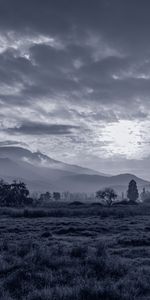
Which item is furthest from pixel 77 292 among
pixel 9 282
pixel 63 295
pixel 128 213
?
pixel 128 213

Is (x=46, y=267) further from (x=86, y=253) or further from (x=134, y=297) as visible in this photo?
(x=134, y=297)

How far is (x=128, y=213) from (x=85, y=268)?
5347 cm

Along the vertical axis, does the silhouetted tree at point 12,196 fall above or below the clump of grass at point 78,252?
above

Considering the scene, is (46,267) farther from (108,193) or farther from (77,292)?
(108,193)

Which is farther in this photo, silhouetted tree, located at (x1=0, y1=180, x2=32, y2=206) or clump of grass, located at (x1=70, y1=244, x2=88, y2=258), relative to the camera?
silhouetted tree, located at (x1=0, y1=180, x2=32, y2=206)

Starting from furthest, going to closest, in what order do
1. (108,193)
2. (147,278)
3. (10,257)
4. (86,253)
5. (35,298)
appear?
(108,193) → (86,253) → (10,257) → (147,278) → (35,298)

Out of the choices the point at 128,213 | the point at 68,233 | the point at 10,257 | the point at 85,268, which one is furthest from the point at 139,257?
the point at 128,213

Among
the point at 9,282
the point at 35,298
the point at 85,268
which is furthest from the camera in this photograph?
the point at 85,268

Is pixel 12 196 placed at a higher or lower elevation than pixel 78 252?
higher

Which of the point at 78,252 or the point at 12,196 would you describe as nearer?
the point at 78,252

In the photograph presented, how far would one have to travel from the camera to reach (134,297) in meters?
9.60

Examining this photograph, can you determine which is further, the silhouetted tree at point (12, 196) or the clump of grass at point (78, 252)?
the silhouetted tree at point (12, 196)

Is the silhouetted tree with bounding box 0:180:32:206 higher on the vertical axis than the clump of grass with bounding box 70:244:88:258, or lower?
higher

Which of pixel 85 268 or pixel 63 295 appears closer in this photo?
pixel 63 295
